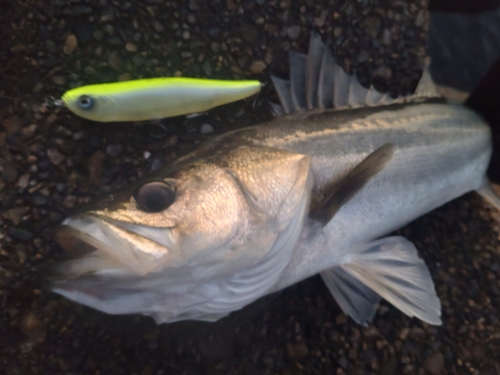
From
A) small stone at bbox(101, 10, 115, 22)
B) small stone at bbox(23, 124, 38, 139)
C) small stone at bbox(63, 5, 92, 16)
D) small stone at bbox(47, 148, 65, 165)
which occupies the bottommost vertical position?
small stone at bbox(47, 148, 65, 165)

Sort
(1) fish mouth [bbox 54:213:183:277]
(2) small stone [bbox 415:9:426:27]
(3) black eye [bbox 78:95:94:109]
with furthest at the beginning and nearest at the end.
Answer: (2) small stone [bbox 415:9:426:27]
(3) black eye [bbox 78:95:94:109]
(1) fish mouth [bbox 54:213:183:277]

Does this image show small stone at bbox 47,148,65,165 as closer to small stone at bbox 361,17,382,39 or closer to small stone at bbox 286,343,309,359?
small stone at bbox 286,343,309,359

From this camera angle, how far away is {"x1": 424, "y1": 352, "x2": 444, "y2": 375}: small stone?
1.19 meters

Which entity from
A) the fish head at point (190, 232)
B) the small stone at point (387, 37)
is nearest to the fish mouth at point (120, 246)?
the fish head at point (190, 232)

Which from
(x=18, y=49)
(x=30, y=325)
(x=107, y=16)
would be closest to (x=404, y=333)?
(x=30, y=325)

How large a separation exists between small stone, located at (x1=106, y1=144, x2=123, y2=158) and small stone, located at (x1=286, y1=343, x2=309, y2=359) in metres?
0.85

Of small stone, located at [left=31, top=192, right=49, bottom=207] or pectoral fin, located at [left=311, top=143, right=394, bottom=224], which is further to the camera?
small stone, located at [left=31, top=192, right=49, bottom=207]

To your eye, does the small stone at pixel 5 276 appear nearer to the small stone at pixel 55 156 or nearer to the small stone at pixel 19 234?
the small stone at pixel 19 234

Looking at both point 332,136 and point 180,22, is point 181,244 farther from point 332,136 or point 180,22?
point 180,22

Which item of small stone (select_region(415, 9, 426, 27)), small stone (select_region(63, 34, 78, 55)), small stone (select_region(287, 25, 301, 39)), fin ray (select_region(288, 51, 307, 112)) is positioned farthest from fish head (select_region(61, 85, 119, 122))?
small stone (select_region(415, 9, 426, 27))

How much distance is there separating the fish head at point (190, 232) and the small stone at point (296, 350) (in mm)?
408

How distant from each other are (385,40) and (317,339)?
3.65 feet

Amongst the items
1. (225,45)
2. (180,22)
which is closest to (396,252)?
(225,45)

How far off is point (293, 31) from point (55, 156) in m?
0.92
